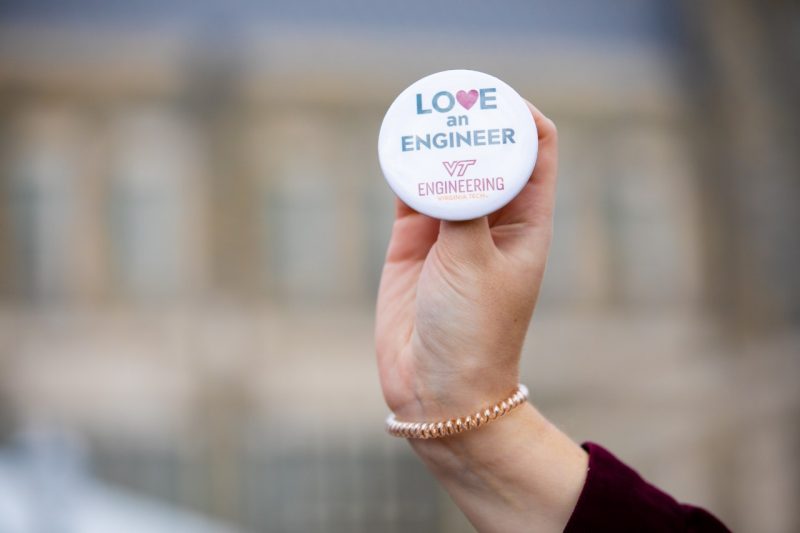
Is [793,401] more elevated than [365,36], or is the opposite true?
[365,36]

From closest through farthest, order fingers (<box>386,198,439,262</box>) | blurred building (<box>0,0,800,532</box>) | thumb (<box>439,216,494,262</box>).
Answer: thumb (<box>439,216,494,262</box>) → fingers (<box>386,198,439,262</box>) → blurred building (<box>0,0,800,532</box>)

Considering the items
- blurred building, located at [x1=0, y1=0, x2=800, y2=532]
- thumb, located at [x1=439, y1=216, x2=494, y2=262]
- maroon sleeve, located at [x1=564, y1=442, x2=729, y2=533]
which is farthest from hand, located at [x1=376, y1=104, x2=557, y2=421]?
blurred building, located at [x1=0, y1=0, x2=800, y2=532]

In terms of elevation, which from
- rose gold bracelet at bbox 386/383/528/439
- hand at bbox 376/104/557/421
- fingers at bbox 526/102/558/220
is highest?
fingers at bbox 526/102/558/220

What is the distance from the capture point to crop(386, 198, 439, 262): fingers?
991mm

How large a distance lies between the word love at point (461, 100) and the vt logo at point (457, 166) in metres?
0.04

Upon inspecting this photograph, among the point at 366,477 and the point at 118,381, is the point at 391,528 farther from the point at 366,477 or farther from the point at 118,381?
the point at 118,381

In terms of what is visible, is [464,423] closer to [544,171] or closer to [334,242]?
[544,171]

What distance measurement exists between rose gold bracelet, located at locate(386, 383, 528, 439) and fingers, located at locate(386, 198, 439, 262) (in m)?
0.21

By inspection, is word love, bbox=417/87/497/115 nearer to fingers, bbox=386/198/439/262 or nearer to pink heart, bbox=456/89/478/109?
pink heart, bbox=456/89/478/109

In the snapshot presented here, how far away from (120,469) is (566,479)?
34.5 ft

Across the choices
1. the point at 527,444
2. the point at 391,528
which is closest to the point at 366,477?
the point at 391,528

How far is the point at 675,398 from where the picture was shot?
39.4 ft

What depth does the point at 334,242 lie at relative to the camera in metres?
11.9

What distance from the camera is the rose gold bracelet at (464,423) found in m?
0.81
